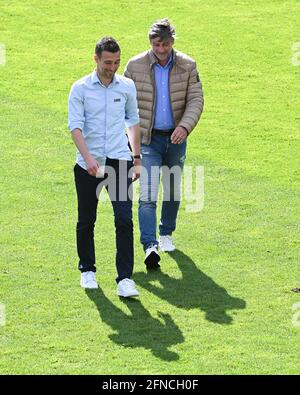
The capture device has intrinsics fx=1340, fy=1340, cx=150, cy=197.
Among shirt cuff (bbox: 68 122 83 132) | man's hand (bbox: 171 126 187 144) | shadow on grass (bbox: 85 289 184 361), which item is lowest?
shadow on grass (bbox: 85 289 184 361)

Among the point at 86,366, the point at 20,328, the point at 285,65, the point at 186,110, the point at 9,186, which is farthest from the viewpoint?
the point at 285,65

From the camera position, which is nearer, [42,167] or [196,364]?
[196,364]

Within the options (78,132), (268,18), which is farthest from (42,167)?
(268,18)

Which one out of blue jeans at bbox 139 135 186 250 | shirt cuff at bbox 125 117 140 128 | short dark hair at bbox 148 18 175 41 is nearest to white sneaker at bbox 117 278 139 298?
blue jeans at bbox 139 135 186 250

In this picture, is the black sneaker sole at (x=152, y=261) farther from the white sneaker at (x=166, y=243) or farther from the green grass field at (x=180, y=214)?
the white sneaker at (x=166, y=243)

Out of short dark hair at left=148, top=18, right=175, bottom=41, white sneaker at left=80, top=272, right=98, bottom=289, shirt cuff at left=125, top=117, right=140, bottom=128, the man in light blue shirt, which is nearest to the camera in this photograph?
the man in light blue shirt

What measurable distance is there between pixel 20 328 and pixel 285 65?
10403 millimetres

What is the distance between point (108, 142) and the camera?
11570mm

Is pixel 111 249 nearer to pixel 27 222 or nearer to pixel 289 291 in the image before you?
pixel 27 222

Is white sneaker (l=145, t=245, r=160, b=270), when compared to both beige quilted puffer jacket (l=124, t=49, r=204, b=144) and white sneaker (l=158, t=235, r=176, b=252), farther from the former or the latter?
beige quilted puffer jacket (l=124, t=49, r=204, b=144)

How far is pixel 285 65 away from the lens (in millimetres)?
20359

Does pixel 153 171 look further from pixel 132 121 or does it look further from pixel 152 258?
pixel 132 121

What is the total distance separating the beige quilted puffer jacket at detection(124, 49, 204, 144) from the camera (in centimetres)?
1262

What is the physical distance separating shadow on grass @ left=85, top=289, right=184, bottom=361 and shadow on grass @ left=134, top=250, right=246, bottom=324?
13.9 inches
